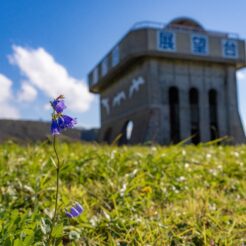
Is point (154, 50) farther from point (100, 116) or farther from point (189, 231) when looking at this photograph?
point (189, 231)

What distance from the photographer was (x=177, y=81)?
23297mm

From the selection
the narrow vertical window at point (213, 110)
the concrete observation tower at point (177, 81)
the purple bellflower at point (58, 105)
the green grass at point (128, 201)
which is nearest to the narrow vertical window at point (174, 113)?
the concrete observation tower at point (177, 81)

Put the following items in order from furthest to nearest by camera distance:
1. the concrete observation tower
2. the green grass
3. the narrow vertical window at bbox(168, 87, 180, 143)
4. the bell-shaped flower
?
the narrow vertical window at bbox(168, 87, 180, 143), the concrete observation tower, the green grass, the bell-shaped flower

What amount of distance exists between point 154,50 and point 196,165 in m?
18.8

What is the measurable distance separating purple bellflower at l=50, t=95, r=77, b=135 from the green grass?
38cm

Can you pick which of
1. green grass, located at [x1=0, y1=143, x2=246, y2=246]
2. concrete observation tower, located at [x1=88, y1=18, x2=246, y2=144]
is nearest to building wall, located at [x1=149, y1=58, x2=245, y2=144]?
concrete observation tower, located at [x1=88, y1=18, x2=246, y2=144]

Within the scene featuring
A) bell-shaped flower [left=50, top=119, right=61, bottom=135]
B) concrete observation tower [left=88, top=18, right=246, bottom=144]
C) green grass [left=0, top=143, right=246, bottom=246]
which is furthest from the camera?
concrete observation tower [left=88, top=18, right=246, bottom=144]

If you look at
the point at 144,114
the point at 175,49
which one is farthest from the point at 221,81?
the point at 144,114

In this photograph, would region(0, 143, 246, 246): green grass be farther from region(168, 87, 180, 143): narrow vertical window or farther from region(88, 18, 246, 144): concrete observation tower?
region(168, 87, 180, 143): narrow vertical window

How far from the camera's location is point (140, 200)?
224 cm

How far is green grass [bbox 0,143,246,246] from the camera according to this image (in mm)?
1625

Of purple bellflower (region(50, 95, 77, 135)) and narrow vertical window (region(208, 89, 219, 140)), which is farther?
narrow vertical window (region(208, 89, 219, 140))

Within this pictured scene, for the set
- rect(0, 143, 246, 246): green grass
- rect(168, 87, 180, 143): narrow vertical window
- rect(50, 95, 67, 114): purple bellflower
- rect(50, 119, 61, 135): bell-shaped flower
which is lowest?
rect(0, 143, 246, 246): green grass

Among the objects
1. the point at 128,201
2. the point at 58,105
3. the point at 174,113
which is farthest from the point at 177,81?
the point at 58,105
